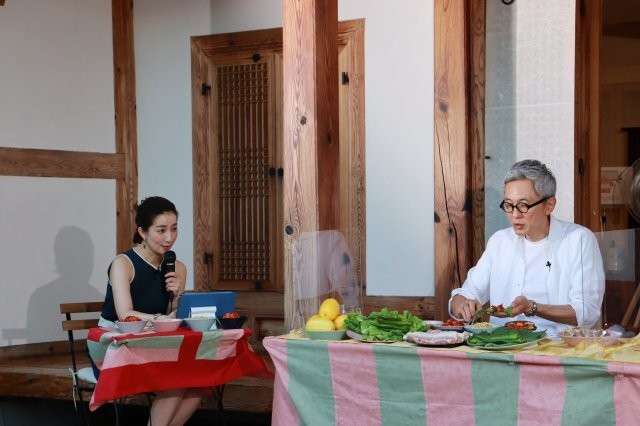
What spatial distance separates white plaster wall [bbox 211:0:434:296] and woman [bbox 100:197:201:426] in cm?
150

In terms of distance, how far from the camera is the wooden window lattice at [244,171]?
21.2 feet

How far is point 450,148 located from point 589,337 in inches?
89.7

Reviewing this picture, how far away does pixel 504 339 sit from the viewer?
3.25 meters

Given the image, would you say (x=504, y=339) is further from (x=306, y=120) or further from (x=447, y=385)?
(x=306, y=120)

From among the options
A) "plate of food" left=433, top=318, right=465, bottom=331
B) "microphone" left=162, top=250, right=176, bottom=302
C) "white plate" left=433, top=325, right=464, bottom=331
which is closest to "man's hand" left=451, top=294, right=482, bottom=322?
"plate of food" left=433, top=318, right=465, bottom=331

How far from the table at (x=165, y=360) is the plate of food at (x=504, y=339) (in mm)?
1373

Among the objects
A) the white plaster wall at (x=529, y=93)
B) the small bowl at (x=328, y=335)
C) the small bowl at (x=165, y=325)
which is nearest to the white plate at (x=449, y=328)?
the small bowl at (x=328, y=335)

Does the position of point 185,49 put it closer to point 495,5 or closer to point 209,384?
point 495,5

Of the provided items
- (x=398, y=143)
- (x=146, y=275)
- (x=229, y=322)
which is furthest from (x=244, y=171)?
(x=229, y=322)

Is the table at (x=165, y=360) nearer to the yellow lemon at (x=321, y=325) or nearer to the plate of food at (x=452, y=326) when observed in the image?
the yellow lemon at (x=321, y=325)

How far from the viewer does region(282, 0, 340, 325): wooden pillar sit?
14.4 feet

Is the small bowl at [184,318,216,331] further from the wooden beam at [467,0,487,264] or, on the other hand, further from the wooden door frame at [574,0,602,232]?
the wooden door frame at [574,0,602,232]

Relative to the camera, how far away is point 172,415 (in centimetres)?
450

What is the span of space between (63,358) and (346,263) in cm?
244
